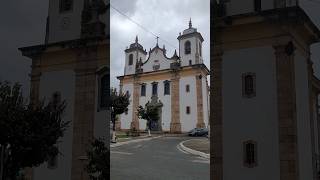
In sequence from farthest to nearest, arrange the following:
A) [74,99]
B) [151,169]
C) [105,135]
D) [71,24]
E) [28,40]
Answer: [28,40], [71,24], [74,99], [105,135], [151,169]

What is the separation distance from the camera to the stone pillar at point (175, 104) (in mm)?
1518

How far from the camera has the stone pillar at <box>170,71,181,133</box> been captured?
4.98 feet

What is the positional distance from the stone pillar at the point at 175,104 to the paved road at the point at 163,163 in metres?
0.06

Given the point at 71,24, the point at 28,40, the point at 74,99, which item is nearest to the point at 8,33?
the point at 28,40

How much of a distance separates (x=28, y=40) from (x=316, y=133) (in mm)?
1921

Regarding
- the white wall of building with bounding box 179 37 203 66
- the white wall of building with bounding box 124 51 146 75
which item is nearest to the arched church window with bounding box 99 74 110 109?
the white wall of building with bounding box 124 51 146 75

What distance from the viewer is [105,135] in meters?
2.01

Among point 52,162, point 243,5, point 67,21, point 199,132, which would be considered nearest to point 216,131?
point 199,132

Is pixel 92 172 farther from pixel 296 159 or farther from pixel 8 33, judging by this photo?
pixel 8 33

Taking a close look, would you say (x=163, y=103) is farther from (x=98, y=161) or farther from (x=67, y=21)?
(x=67, y=21)

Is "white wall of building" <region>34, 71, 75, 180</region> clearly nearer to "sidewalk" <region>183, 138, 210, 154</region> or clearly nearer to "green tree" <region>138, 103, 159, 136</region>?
"green tree" <region>138, 103, 159, 136</region>

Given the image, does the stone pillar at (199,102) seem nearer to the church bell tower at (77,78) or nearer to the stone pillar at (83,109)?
the church bell tower at (77,78)

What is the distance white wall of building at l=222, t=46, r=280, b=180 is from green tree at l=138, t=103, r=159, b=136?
26cm

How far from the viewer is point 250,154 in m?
1.34
